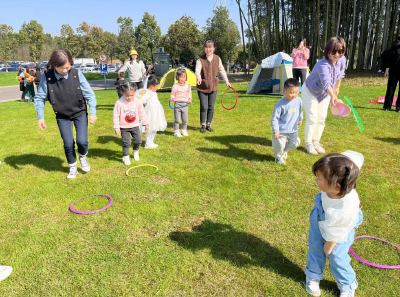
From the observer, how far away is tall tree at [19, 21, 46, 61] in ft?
162

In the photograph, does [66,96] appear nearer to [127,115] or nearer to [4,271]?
[127,115]

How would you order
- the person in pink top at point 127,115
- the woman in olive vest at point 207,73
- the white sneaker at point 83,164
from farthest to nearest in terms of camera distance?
the woman in olive vest at point 207,73 → the person in pink top at point 127,115 → the white sneaker at point 83,164

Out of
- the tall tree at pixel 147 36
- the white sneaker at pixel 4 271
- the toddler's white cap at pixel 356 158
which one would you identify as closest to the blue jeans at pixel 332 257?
the toddler's white cap at pixel 356 158

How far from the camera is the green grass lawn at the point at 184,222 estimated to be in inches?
100

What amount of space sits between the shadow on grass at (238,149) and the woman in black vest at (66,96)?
2418 mm

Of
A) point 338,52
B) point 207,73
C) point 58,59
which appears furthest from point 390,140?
point 58,59

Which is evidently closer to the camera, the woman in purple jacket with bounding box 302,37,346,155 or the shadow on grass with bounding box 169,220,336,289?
the shadow on grass with bounding box 169,220,336,289

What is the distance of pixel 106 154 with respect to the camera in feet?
19.5

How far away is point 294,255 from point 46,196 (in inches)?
139

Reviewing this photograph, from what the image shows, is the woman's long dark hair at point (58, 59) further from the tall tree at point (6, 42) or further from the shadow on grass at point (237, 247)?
the tall tree at point (6, 42)

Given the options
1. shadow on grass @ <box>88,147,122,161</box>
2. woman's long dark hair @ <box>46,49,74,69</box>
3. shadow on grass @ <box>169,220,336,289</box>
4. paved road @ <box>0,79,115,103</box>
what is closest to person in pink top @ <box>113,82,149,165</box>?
shadow on grass @ <box>88,147,122,161</box>

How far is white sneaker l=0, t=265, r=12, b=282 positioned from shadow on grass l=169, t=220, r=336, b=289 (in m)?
1.58

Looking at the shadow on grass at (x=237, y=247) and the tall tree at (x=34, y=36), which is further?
the tall tree at (x=34, y=36)

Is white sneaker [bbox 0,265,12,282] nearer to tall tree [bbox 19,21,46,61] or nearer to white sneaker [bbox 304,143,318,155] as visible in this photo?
white sneaker [bbox 304,143,318,155]
